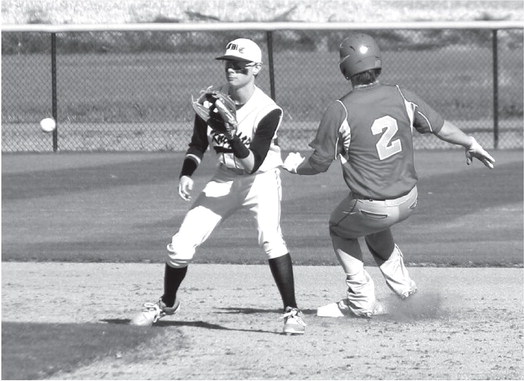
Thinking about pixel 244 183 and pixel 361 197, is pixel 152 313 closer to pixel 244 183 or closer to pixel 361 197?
pixel 244 183

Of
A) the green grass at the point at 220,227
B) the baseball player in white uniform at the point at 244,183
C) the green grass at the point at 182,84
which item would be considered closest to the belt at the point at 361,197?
the baseball player in white uniform at the point at 244,183

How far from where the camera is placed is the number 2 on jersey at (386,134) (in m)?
7.22

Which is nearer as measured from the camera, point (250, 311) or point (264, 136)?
point (264, 136)

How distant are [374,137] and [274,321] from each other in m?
1.37

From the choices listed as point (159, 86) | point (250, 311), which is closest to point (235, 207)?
point (250, 311)

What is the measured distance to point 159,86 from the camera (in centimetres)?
2239

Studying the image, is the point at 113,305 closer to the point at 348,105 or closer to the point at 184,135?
the point at 348,105

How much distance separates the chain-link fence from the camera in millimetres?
19453

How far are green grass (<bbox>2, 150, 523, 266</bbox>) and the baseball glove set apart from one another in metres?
3.44

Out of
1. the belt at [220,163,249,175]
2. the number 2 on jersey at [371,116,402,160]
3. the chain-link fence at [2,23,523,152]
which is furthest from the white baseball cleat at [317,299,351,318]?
the chain-link fence at [2,23,523,152]

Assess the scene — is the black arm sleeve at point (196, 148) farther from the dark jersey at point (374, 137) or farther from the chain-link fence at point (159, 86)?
the chain-link fence at point (159, 86)

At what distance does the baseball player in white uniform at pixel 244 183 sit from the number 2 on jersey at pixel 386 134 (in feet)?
1.99

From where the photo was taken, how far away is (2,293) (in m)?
8.65

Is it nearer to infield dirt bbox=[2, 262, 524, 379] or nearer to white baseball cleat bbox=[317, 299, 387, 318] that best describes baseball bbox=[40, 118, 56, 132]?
infield dirt bbox=[2, 262, 524, 379]
